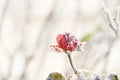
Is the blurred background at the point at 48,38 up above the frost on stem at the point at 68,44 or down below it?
above

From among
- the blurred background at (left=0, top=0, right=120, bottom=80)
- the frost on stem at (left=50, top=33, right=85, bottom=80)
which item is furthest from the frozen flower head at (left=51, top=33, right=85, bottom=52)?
the blurred background at (left=0, top=0, right=120, bottom=80)

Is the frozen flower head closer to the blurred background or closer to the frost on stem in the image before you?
the frost on stem

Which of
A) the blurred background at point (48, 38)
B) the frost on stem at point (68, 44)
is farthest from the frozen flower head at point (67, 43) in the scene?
the blurred background at point (48, 38)

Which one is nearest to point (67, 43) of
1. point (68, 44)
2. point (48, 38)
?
point (68, 44)

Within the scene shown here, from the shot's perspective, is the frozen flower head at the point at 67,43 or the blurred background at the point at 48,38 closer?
the frozen flower head at the point at 67,43

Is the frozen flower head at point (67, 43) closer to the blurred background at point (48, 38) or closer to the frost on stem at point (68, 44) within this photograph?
the frost on stem at point (68, 44)
